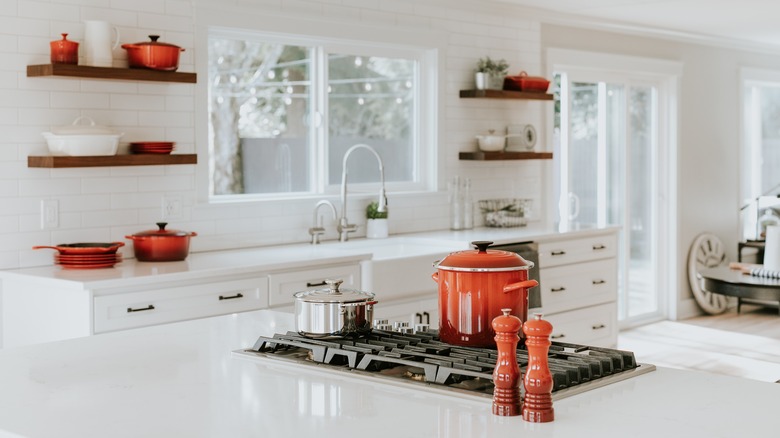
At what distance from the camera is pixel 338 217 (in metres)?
5.69

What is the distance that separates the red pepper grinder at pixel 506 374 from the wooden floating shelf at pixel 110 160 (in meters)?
2.87

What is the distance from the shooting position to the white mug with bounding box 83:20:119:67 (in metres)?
4.38

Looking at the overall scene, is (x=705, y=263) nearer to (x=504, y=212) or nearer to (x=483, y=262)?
(x=504, y=212)

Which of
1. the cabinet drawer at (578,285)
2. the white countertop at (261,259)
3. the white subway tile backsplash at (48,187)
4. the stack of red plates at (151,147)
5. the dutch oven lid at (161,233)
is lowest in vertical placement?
the cabinet drawer at (578,285)

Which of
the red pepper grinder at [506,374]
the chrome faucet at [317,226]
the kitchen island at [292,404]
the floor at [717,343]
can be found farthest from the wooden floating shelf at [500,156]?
the red pepper grinder at [506,374]

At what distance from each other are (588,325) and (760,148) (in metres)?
4.53

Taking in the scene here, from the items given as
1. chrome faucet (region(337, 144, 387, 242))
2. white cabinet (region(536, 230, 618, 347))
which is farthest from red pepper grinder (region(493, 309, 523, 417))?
white cabinet (region(536, 230, 618, 347))

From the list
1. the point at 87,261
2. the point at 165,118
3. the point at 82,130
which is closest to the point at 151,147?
the point at 165,118

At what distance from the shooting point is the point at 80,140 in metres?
4.23

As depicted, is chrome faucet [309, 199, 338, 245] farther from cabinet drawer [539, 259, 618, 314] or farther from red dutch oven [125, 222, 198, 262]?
cabinet drawer [539, 259, 618, 314]

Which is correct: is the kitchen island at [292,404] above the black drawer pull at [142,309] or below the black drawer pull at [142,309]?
above

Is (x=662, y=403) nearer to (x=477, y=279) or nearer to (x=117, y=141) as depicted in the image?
(x=477, y=279)

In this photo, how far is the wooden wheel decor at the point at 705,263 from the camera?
8742 mm

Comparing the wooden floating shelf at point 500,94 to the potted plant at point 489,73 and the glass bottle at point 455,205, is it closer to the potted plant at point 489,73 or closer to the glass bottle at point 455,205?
the potted plant at point 489,73
